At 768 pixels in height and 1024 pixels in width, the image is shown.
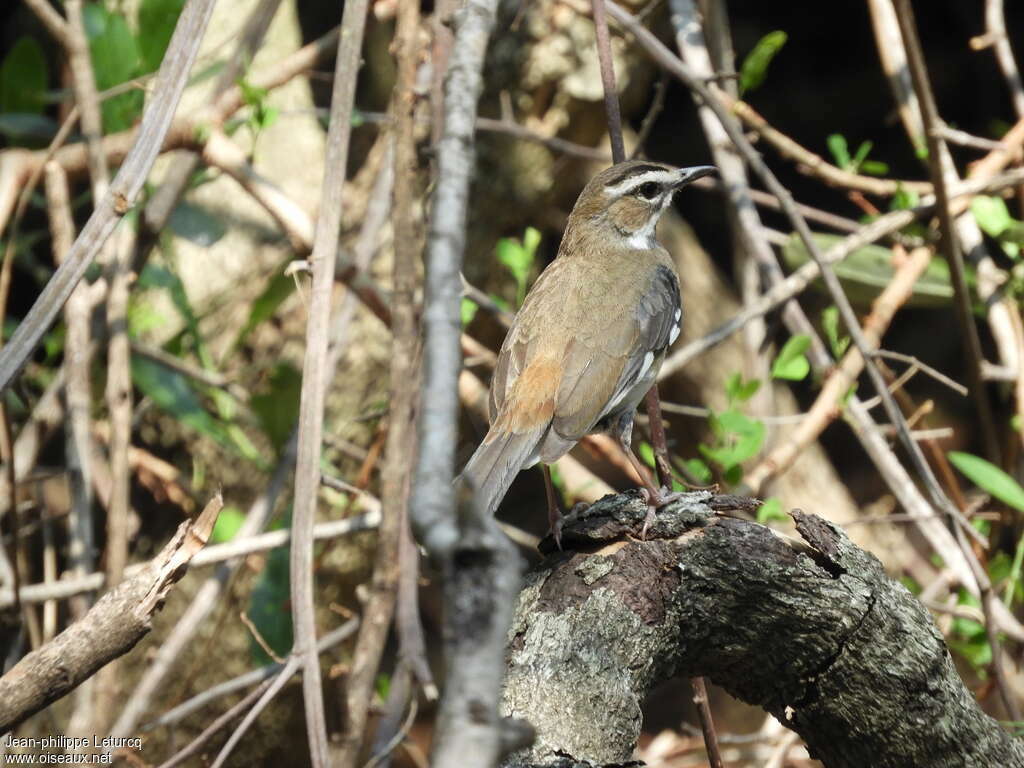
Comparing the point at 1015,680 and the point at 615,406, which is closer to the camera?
the point at 615,406

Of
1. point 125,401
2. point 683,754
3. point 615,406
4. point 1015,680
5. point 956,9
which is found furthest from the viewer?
point 956,9

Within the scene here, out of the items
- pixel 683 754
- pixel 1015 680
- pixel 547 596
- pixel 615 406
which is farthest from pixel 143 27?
pixel 1015 680

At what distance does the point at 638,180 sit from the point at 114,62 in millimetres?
2147

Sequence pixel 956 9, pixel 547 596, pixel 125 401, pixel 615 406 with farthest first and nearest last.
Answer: pixel 956 9, pixel 125 401, pixel 615 406, pixel 547 596

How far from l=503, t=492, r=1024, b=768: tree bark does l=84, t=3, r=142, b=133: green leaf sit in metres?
3.02

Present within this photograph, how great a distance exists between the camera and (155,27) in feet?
14.4

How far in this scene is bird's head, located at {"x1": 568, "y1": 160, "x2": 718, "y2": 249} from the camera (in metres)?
3.81

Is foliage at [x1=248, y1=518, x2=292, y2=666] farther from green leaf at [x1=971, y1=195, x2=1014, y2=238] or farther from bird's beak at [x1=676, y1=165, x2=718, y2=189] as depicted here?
green leaf at [x1=971, y1=195, x2=1014, y2=238]

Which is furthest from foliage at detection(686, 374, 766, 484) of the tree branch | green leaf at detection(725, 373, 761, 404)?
the tree branch

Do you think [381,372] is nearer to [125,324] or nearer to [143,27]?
[125,324]

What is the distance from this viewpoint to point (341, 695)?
4.88m

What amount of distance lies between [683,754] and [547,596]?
10.7 feet

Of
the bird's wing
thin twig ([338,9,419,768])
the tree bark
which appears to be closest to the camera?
the tree bark

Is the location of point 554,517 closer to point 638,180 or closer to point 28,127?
point 638,180
